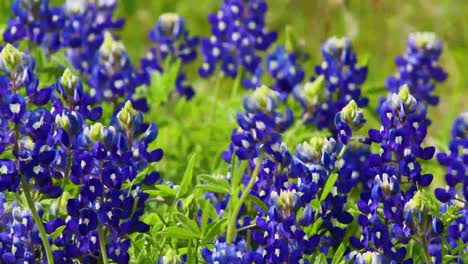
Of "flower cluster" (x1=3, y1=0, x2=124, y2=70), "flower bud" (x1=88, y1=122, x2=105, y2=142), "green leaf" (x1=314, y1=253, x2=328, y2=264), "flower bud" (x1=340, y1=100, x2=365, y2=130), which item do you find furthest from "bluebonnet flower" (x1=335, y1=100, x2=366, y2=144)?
"flower cluster" (x1=3, y1=0, x2=124, y2=70)

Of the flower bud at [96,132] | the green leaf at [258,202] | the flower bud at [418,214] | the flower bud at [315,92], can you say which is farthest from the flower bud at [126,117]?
the flower bud at [315,92]

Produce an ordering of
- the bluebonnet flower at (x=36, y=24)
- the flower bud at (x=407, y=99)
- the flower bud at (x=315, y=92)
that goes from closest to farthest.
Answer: the flower bud at (x=407, y=99)
the flower bud at (x=315, y=92)
the bluebonnet flower at (x=36, y=24)

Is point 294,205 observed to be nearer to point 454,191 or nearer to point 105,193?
point 105,193

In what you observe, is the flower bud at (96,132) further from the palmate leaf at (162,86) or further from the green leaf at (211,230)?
the palmate leaf at (162,86)

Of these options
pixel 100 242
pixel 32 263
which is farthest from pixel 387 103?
pixel 32 263

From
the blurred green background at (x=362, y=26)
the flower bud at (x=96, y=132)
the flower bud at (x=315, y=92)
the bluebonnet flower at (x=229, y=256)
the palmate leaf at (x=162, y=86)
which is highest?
the blurred green background at (x=362, y=26)

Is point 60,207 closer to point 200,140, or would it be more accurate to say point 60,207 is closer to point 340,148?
point 340,148
